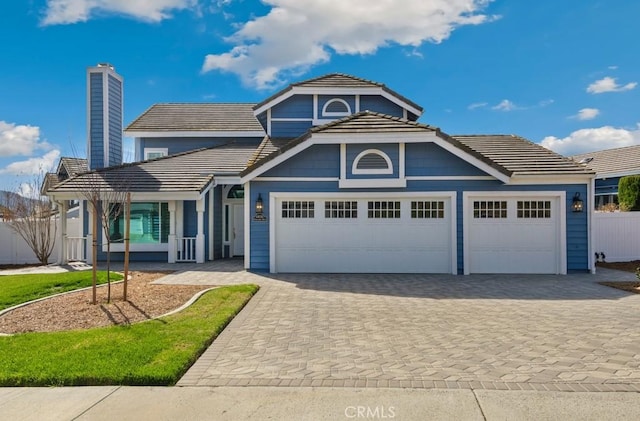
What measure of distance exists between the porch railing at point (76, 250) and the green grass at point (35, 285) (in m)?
3.51

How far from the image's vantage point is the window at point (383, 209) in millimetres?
12758

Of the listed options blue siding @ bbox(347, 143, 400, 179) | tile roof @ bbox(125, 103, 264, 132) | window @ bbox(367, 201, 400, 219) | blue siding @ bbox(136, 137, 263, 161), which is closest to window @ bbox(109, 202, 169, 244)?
blue siding @ bbox(136, 137, 263, 161)

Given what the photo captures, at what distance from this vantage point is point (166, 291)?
9.63 meters

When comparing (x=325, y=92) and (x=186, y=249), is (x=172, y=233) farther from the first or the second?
(x=325, y=92)

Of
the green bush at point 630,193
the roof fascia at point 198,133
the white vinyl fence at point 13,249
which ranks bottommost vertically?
the white vinyl fence at point 13,249

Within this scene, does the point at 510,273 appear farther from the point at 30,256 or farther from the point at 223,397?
the point at 30,256

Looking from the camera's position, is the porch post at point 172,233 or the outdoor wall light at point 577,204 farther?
the porch post at point 172,233

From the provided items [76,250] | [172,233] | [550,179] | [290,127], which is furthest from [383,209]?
[76,250]

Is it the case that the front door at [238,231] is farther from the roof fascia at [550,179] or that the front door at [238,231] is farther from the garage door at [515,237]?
the roof fascia at [550,179]

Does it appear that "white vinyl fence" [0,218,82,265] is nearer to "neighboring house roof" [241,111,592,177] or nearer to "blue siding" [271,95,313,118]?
"blue siding" [271,95,313,118]

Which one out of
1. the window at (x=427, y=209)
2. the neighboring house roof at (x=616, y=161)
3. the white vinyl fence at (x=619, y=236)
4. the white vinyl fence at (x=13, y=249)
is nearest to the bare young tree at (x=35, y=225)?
the white vinyl fence at (x=13, y=249)

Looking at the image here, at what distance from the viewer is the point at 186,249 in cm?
1567

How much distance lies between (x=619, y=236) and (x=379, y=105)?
9.93 metres

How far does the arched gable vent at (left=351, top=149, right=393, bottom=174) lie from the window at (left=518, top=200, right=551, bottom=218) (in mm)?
3933
